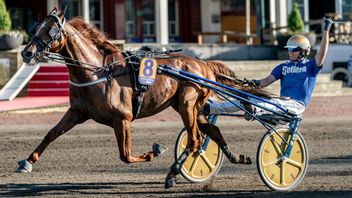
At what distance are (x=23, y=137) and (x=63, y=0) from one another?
1496cm

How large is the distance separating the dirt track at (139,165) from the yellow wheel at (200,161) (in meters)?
0.11


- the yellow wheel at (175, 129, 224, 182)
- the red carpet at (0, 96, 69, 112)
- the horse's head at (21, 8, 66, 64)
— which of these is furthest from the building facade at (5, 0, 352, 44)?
the horse's head at (21, 8, 66, 64)

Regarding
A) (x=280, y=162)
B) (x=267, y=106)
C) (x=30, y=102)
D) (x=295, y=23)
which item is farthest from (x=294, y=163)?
(x=295, y=23)

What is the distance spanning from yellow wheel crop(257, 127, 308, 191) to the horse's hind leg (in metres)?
0.50

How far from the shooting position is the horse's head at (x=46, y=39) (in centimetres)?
909

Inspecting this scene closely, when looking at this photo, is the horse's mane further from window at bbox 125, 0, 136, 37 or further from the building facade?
window at bbox 125, 0, 136, 37

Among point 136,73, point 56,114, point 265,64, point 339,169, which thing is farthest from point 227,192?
point 265,64

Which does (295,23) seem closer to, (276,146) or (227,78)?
(227,78)

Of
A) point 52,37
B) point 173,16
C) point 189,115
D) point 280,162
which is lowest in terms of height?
point 280,162

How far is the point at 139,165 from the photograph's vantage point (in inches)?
460

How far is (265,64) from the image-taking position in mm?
25438

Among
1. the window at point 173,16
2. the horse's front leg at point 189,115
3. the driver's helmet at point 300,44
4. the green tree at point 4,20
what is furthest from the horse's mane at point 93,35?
the window at point 173,16

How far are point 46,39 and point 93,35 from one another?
0.74 metres

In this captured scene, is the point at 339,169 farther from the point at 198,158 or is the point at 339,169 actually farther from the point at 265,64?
the point at 265,64
